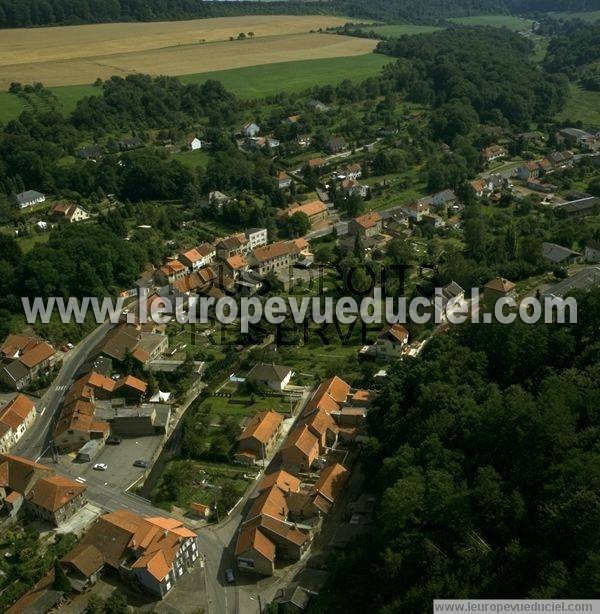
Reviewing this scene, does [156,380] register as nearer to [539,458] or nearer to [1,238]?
[1,238]

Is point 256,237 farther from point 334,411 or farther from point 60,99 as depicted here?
point 60,99

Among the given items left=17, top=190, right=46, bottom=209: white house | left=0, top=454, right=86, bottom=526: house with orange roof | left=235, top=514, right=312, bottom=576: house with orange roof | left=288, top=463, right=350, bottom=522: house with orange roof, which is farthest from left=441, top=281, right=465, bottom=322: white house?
left=17, top=190, right=46, bottom=209: white house

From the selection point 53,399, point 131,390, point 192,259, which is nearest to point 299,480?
point 131,390

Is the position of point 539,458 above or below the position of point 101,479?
above

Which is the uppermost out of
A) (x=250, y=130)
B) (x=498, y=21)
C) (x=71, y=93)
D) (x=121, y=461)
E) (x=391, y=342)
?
(x=498, y=21)

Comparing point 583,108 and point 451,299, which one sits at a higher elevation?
point 583,108

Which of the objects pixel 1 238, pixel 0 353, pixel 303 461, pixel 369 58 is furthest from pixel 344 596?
pixel 369 58

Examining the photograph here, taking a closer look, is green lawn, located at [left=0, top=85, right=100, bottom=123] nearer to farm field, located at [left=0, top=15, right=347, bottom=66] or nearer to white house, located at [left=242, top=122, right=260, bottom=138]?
farm field, located at [left=0, top=15, right=347, bottom=66]
